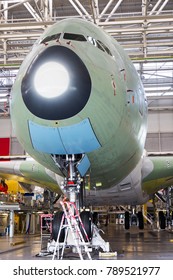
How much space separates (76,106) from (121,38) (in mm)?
20260

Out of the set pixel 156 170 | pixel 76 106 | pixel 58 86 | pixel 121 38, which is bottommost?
pixel 156 170

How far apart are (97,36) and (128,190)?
17.5 feet

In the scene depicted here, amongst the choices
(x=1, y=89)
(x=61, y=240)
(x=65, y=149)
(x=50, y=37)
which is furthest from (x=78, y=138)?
(x=1, y=89)

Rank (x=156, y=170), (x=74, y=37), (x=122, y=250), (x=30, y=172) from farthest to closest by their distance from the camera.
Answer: (x=30, y=172), (x=156, y=170), (x=122, y=250), (x=74, y=37)

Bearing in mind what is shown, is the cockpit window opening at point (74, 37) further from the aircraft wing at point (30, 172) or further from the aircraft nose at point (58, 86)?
the aircraft wing at point (30, 172)

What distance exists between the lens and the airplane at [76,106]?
5.40 metres

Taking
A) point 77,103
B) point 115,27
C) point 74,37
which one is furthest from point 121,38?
point 77,103

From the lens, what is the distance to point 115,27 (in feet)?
83.7

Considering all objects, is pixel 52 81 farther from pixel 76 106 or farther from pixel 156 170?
pixel 156 170

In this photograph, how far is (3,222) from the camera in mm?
18438

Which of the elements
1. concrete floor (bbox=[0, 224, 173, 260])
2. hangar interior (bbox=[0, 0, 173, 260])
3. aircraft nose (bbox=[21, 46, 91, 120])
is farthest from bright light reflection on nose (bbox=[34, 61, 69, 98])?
hangar interior (bbox=[0, 0, 173, 260])
